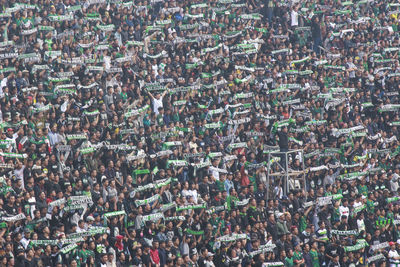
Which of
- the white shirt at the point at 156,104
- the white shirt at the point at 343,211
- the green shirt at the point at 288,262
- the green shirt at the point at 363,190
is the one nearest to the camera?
the green shirt at the point at 288,262

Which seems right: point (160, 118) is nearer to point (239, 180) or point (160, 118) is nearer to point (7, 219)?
point (239, 180)

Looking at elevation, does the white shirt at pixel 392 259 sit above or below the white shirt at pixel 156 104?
below

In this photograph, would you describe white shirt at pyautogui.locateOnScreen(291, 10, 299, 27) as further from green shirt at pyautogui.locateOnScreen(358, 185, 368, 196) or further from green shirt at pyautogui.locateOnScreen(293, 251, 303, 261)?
green shirt at pyautogui.locateOnScreen(293, 251, 303, 261)

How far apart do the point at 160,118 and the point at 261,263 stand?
6.36m

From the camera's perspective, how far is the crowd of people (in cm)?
2839

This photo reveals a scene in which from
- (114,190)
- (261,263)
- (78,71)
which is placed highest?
(78,71)

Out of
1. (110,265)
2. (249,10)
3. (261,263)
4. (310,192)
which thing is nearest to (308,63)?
(249,10)

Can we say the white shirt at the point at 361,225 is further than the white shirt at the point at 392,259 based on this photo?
Yes

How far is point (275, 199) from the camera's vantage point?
3173 centimetres

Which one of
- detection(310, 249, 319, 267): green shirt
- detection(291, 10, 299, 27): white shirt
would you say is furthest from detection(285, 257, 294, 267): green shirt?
detection(291, 10, 299, 27): white shirt

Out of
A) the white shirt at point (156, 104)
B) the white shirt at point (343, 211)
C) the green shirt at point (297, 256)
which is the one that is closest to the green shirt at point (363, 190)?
the white shirt at point (343, 211)

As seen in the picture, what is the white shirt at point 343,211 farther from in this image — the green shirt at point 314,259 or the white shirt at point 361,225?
the green shirt at point 314,259

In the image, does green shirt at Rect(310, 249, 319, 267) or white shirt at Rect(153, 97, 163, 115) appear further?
white shirt at Rect(153, 97, 163, 115)

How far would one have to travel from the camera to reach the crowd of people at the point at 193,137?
93.1ft
